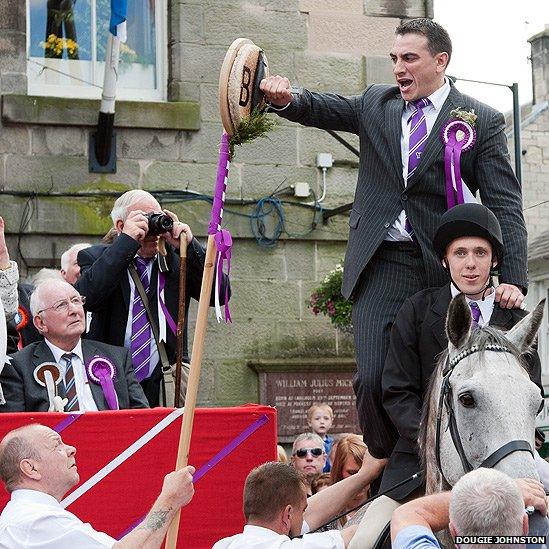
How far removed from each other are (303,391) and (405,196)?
22.4 ft

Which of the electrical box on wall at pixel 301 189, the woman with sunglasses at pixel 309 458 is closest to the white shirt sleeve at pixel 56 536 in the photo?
the woman with sunglasses at pixel 309 458

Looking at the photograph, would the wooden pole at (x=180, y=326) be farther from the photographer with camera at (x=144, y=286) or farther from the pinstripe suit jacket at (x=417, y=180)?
the pinstripe suit jacket at (x=417, y=180)

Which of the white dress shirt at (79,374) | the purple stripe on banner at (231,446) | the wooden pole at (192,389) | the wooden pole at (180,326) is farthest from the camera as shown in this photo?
the white dress shirt at (79,374)

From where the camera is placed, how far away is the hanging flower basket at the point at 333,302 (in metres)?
12.3

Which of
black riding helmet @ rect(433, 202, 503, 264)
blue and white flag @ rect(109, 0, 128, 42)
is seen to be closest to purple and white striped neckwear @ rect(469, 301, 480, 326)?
black riding helmet @ rect(433, 202, 503, 264)

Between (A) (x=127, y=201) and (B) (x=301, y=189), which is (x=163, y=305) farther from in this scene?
(B) (x=301, y=189)

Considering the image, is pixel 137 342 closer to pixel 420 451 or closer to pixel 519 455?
pixel 420 451

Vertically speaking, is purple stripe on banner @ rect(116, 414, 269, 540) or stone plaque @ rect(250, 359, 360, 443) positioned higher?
purple stripe on banner @ rect(116, 414, 269, 540)

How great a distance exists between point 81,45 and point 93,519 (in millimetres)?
6928

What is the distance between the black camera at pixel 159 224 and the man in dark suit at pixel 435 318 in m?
1.87

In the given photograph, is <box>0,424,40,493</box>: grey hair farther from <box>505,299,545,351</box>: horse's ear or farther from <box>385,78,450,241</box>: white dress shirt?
<box>505,299,545,351</box>: horse's ear

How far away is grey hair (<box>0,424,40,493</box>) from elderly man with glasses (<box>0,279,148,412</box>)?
1.02 metres

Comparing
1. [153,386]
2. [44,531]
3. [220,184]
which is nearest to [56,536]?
[44,531]

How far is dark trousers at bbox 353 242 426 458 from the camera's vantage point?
596cm
